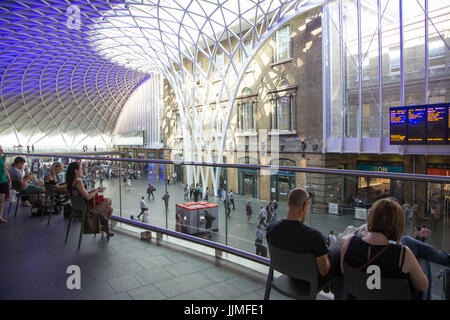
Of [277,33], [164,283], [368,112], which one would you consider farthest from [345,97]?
[164,283]

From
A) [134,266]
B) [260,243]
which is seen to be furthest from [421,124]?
[134,266]

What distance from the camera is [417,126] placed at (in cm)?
1553

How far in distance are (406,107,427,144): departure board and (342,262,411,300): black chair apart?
53.4 feet

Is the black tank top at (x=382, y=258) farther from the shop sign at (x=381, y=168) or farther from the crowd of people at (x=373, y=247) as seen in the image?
the shop sign at (x=381, y=168)

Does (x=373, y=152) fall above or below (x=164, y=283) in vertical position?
above

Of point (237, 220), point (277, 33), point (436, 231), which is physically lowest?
point (237, 220)

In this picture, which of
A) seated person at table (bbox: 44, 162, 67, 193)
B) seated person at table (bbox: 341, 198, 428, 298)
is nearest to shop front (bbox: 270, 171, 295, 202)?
seated person at table (bbox: 341, 198, 428, 298)

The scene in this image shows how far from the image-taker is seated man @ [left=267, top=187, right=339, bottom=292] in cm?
223

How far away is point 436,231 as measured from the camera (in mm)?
2570

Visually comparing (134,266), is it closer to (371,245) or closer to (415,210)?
(371,245)

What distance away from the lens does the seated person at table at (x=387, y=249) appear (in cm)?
193

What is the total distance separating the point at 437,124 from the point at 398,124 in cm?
174
